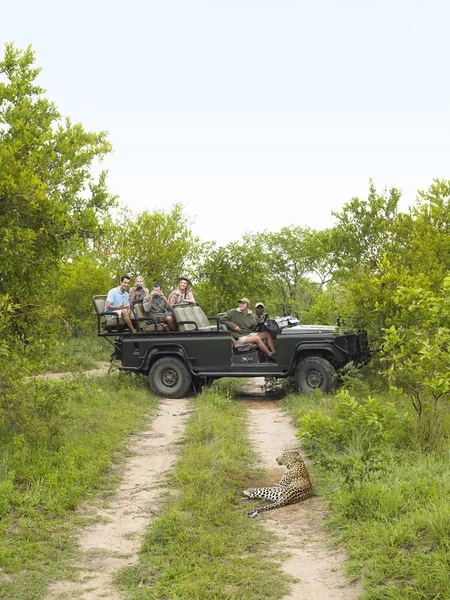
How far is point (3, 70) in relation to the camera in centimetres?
1841

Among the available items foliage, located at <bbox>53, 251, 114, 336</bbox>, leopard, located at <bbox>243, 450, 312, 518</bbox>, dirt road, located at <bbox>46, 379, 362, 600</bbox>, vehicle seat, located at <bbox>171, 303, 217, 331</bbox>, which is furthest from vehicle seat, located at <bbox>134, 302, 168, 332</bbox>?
foliage, located at <bbox>53, 251, 114, 336</bbox>

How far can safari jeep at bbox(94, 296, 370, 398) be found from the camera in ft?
39.4

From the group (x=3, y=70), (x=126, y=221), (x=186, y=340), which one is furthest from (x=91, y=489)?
(x=126, y=221)

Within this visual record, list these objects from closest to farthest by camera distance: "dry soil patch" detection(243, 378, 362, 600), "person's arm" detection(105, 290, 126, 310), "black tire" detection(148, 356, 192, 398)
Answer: "dry soil patch" detection(243, 378, 362, 600), "black tire" detection(148, 356, 192, 398), "person's arm" detection(105, 290, 126, 310)

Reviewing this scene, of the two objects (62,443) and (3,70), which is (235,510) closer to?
(62,443)

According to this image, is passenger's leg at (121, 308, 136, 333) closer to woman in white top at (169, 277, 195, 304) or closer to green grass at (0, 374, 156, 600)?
woman in white top at (169, 277, 195, 304)

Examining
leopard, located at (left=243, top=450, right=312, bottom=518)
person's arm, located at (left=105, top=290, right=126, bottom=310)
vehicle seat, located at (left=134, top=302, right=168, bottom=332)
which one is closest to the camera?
leopard, located at (left=243, top=450, right=312, bottom=518)

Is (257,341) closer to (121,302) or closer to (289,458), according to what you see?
(121,302)

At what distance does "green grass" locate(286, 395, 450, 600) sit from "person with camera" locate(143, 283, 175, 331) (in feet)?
21.7

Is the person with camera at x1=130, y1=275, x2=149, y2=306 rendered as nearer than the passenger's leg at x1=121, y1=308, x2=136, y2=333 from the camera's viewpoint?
No

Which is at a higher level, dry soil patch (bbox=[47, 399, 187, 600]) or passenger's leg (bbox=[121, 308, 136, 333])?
passenger's leg (bbox=[121, 308, 136, 333])


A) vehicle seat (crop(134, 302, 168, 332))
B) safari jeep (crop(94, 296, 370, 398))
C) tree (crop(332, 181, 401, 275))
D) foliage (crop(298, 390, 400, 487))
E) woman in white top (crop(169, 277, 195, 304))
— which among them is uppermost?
tree (crop(332, 181, 401, 275))

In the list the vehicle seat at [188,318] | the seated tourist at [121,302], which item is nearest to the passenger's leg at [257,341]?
the vehicle seat at [188,318]

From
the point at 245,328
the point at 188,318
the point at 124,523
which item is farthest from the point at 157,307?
the point at 124,523
